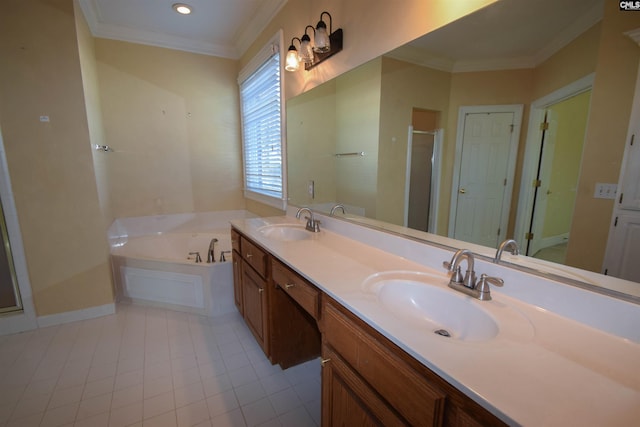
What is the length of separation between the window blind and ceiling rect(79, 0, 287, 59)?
39 centimetres

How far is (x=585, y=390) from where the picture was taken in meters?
0.54

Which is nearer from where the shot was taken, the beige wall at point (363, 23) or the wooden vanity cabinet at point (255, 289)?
the beige wall at point (363, 23)

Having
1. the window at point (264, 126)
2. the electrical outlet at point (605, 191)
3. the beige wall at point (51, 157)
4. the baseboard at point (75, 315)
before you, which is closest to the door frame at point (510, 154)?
the electrical outlet at point (605, 191)

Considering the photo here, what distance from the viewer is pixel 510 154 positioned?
1.01 m

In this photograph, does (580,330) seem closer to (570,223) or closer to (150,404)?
(570,223)

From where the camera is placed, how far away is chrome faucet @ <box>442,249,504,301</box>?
91cm

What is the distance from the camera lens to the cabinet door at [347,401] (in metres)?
0.80

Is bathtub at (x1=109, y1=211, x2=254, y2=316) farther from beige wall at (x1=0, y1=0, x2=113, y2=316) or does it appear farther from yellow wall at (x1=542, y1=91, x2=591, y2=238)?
yellow wall at (x1=542, y1=91, x2=591, y2=238)

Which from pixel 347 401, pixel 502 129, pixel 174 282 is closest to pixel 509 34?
pixel 502 129

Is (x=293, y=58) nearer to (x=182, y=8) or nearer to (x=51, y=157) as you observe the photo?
(x=182, y=8)

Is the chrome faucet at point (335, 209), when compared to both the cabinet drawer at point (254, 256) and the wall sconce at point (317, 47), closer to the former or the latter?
the cabinet drawer at point (254, 256)

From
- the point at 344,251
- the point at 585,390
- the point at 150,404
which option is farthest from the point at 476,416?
the point at 150,404

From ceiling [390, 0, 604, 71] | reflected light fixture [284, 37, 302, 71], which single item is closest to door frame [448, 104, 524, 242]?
ceiling [390, 0, 604, 71]

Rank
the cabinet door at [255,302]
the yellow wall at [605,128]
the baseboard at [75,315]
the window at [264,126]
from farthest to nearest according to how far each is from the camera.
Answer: the window at [264,126] → the baseboard at [75,315] → the cabinet door at [255,302] → the yellow wall at [605,128]
